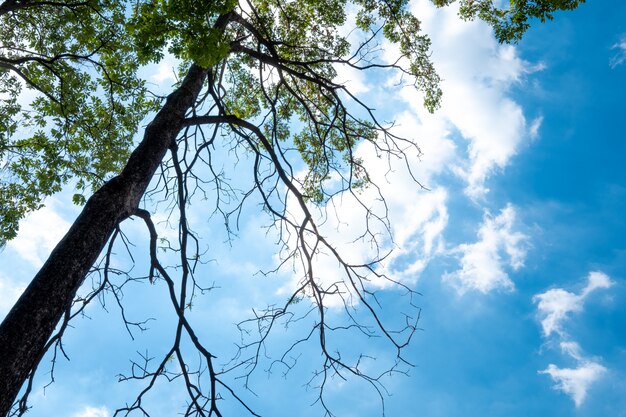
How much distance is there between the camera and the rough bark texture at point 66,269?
2387 mm

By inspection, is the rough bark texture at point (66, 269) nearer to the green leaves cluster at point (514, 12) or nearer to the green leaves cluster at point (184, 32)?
the green leaves cluster at point (184, 32)

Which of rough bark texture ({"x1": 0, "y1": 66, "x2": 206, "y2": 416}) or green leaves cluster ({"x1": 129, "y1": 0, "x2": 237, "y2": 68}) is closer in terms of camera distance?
rough bark texture ({"x1": 0, "y1": 66, "x2": 206, "y2": 416})

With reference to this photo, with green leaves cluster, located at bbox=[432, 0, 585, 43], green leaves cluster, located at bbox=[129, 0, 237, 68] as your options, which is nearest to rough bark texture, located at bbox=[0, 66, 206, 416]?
green leaves cluster, located at bbox=[129, 0, 237, 68]

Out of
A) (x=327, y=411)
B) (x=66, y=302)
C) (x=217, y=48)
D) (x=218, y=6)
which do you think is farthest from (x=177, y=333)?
(x=218, y=6)

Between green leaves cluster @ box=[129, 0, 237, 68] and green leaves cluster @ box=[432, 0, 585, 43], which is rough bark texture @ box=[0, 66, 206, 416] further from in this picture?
green leaves cluster @ box=[432, 0, 585, 43]

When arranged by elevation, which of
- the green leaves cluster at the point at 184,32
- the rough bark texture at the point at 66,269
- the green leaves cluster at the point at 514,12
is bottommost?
the rough bark texture at the point at 66,269

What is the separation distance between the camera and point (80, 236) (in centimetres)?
298

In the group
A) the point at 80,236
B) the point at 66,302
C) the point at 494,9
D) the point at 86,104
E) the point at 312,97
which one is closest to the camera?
the point at 66,302

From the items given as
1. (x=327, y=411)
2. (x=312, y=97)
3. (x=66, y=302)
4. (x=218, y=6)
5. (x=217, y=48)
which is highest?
(x=312, y=97)

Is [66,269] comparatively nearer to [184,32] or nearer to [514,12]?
[184,32]

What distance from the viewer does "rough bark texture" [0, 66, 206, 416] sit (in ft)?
7.83

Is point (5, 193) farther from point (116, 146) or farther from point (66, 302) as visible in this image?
point (66, 302)

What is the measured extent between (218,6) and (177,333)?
3.02 metres

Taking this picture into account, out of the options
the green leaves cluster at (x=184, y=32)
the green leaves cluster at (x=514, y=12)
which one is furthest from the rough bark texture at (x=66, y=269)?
the green leaves cluster at (x=514, y=12)
